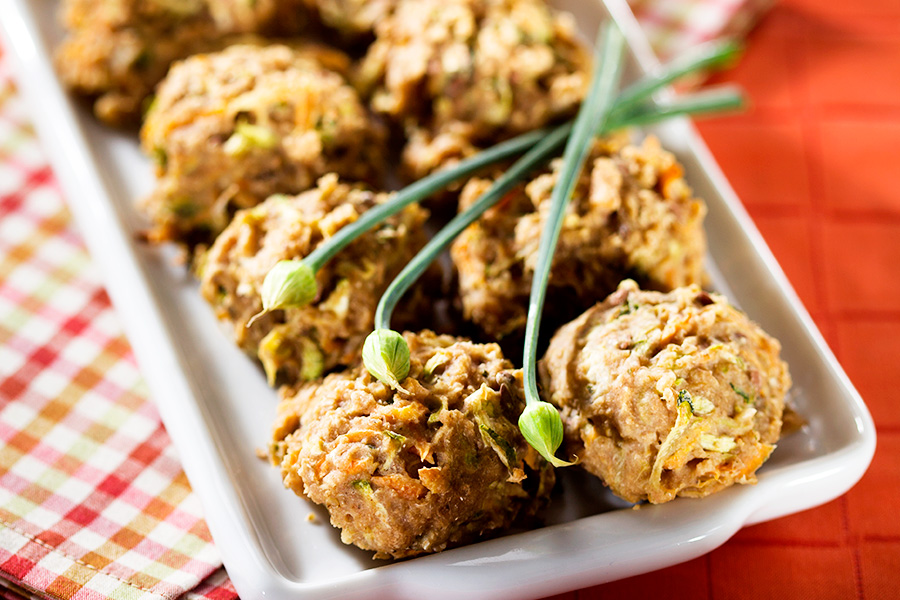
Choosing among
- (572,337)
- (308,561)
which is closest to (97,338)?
(308,561)

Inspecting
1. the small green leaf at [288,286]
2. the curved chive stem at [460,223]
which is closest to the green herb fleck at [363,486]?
the curved chive stem at [460,223]

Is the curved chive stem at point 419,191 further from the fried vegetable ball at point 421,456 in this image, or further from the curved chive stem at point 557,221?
the fried vegetable ball at point 421,456

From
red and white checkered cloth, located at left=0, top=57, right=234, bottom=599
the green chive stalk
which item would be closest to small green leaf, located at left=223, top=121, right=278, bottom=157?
the green chive stalk

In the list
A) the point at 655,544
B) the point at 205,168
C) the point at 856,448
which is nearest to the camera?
the point at 655,544

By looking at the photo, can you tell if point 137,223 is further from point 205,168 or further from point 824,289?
point 824,289

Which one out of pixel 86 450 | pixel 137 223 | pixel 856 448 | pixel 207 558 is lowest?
pixel 856 448
